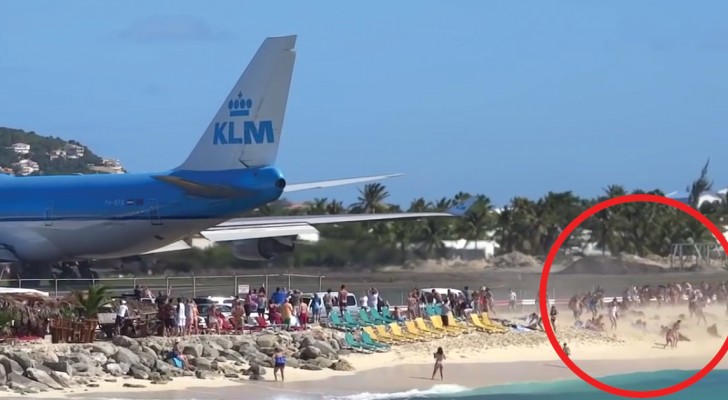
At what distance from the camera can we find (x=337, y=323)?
39.7m

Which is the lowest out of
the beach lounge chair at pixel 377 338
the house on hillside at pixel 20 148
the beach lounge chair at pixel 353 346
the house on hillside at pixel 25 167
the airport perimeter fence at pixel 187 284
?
the beach lounge chair at pixel 353 346

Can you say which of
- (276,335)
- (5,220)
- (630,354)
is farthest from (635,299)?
(5,220)

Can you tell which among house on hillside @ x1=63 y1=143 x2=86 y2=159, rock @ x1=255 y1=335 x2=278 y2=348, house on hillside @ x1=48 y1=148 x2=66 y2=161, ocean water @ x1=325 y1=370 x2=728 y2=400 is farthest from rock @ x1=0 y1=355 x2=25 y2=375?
house on hillside @ x1=63 y1=143 x2=86 y2=159

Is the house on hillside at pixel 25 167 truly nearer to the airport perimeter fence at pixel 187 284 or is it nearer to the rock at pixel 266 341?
the airport perimeter fence at pixel 187 284

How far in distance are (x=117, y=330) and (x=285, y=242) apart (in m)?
16.4

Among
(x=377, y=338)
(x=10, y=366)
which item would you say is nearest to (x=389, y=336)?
(x=377, y=338)

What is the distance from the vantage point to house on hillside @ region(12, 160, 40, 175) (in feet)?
255

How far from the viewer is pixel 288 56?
42250 mm

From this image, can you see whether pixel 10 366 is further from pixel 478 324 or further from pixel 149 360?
pixel 478 324

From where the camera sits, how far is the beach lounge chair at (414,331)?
133 feet

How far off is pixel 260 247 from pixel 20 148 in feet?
136

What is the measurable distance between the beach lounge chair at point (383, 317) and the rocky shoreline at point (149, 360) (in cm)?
401

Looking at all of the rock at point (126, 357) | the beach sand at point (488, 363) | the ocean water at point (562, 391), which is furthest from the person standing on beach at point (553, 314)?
the rock at point (126, 357)

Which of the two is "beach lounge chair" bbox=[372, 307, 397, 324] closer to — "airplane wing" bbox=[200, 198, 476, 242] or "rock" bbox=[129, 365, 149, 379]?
"airplane wing" bbox=[200, 198, 476, 242]
